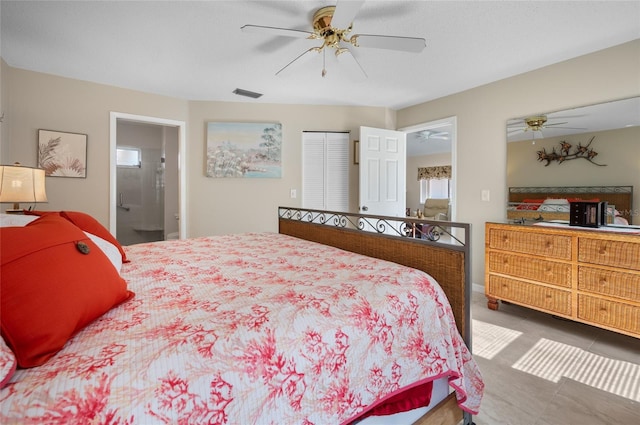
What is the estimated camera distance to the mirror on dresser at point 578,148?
2.37 metres

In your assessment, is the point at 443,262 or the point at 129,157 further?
the point at 129,157

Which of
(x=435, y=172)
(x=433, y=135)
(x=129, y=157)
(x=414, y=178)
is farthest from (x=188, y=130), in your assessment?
(x=414, y=178)

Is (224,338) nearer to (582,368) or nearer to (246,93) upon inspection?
(582,368)

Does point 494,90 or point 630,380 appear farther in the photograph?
point 494,90

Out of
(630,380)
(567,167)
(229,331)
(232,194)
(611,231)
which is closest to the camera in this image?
(229,331)

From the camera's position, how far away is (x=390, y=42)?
6.64 feet

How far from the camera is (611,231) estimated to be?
Answer: 220 cm

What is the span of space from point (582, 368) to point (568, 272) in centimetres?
76

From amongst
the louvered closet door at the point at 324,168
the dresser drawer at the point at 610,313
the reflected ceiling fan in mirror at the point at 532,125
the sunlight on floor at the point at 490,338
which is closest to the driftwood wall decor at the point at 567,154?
the reflected ceiling fan in mirror at the point at 532,125

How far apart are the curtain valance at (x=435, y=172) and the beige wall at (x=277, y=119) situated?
14.7 feet

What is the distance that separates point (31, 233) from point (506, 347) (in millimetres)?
2806

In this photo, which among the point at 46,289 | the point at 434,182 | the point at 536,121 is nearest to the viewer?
the point at 46,289

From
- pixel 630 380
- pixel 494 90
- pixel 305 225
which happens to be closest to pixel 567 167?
pixel 494 90

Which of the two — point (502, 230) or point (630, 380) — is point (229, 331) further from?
point (502, 230)
